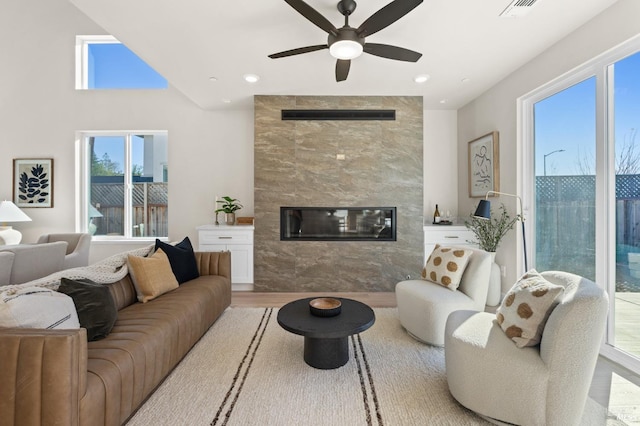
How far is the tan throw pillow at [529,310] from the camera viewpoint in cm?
156

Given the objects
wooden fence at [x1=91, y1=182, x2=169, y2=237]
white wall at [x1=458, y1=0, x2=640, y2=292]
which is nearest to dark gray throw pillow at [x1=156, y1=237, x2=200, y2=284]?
wooden fence at [x1=91, y1=182, x2=169, y2=237]

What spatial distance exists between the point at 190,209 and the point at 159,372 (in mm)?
3324

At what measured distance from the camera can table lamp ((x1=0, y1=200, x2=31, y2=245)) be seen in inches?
166

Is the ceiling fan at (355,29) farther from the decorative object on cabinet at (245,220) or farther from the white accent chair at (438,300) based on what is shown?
the decorative object on cabinet at (245,220)

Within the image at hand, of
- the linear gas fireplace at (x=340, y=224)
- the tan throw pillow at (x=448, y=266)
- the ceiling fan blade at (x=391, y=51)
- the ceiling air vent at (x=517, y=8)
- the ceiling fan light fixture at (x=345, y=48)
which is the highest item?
the ceiling air vent at (x=517, y=8)

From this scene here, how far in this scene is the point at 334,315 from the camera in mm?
2139

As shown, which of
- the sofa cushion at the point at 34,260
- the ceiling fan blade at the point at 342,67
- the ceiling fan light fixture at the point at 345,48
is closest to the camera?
the ceiling fan light fixture at the point at 345,48

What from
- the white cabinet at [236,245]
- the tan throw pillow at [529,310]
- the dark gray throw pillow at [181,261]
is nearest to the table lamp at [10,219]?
the white cabinet at [236,245]

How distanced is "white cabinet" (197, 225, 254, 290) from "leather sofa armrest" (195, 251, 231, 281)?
0.80 metres

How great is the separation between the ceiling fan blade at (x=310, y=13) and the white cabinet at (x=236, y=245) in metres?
2.70

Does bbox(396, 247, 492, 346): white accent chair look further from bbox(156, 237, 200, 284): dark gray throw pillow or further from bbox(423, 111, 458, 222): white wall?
bbox(423, 111, 458, 222): white wall

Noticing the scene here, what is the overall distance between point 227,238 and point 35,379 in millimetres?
2938

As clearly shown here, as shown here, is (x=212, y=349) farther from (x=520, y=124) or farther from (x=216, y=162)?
(x=520, y=124)

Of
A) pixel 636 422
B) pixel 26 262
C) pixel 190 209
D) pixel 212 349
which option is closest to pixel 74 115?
pixel 190 209
